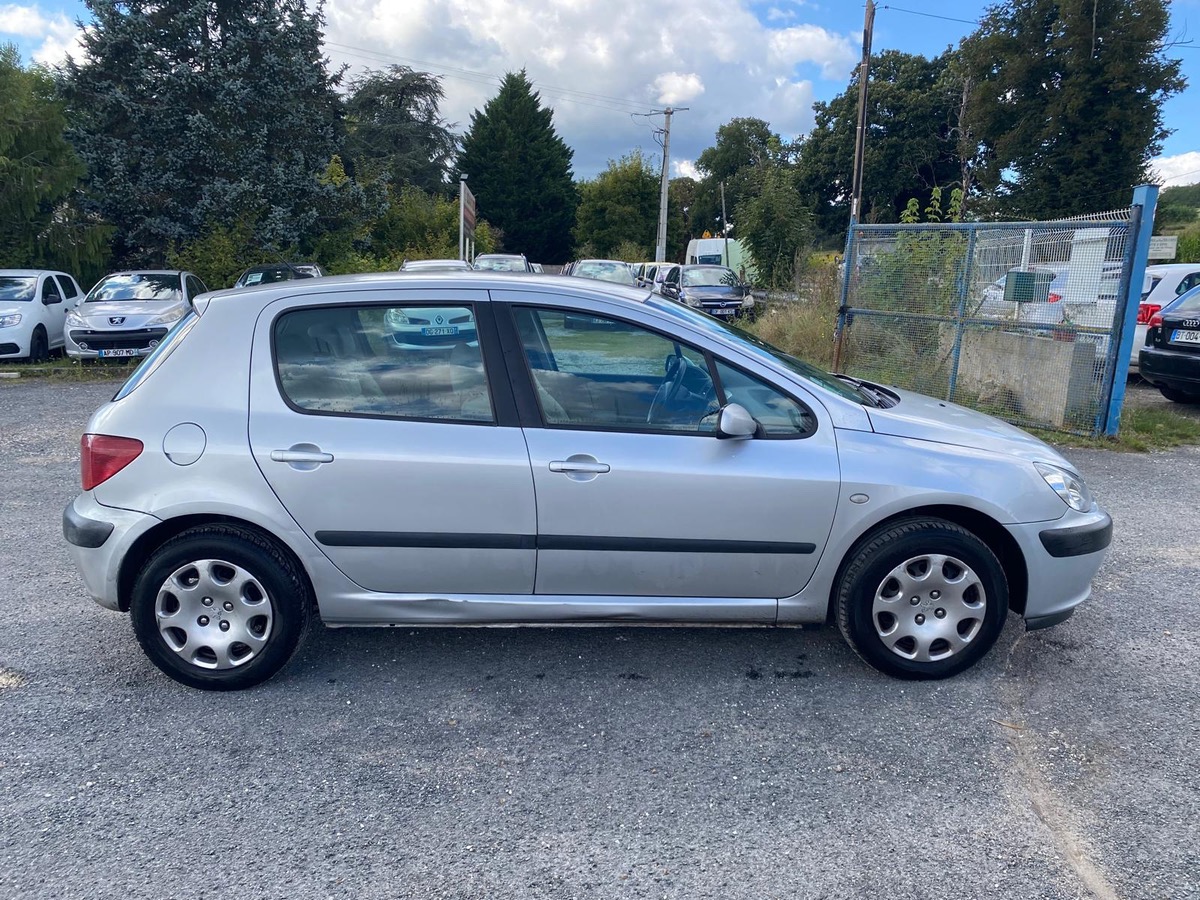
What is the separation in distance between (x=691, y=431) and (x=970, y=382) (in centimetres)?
727

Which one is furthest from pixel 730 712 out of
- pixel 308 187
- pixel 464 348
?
pixel 308 187

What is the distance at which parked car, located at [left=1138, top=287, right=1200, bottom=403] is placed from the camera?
9953mm

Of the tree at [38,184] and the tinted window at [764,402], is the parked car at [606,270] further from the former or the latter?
the tinted window at [764,402]

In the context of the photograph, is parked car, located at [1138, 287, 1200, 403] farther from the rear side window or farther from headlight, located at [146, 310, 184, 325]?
headlight, located at [146, 310, 184, 325]

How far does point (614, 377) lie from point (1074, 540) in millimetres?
2047

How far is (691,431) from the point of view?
3633 mm

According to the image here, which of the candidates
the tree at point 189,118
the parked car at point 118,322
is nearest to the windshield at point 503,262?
the tree at point 189,118

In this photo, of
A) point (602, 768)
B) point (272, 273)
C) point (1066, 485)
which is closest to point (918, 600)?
point (1066, 485)

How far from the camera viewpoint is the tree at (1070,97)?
28.4m

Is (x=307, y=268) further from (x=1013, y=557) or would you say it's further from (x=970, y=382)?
(x=1013, y=557)

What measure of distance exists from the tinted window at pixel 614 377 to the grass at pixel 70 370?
39.9 feet

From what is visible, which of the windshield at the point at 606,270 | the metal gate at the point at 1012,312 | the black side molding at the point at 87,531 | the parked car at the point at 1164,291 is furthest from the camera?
the windshield at the point at 606,270

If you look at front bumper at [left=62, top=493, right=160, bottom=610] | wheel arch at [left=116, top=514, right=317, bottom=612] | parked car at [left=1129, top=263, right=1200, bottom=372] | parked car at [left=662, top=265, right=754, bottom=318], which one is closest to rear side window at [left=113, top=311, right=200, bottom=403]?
front bumper at [left=62, top=493, right=160, bottom=610]

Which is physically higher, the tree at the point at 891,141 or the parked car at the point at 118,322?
the tree at the point at 891,141
